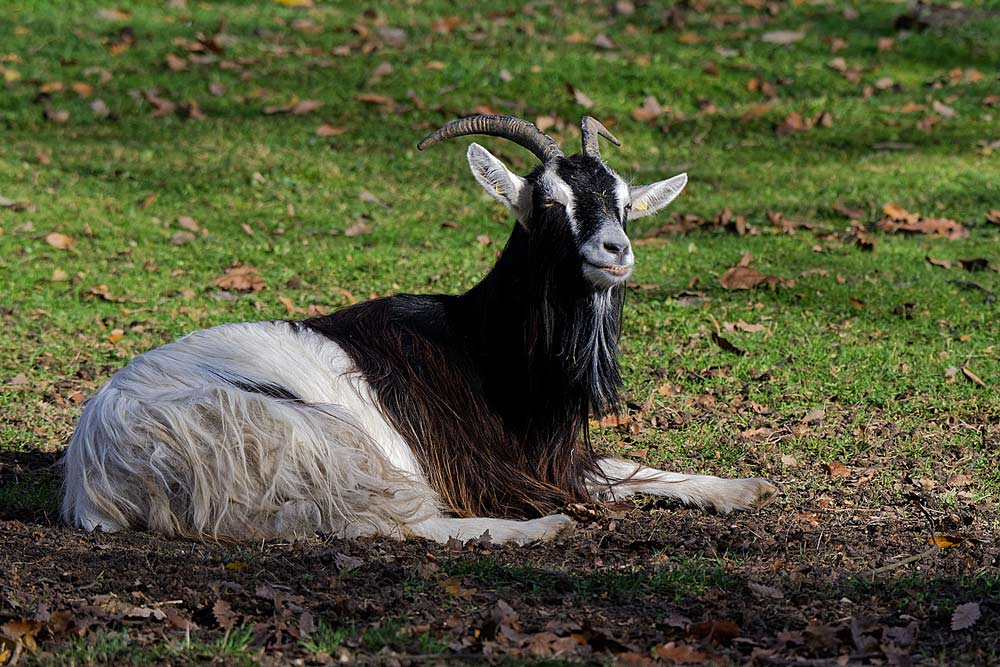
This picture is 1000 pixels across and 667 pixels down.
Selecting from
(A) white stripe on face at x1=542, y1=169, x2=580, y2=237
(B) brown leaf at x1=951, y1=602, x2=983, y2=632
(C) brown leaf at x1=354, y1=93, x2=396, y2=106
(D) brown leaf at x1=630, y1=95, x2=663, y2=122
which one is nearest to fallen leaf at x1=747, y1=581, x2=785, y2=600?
(B) brown leaf at x1=951, y1=602, x2=983, y2=632

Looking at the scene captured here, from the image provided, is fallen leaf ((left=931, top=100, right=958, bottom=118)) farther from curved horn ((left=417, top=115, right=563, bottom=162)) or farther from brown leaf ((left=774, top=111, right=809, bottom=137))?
curved horn ((left=417, top=115, right=563, bottom=162))

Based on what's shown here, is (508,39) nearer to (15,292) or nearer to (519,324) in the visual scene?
(15,292)

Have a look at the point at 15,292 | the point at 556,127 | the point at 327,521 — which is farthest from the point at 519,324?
the point at 556,127

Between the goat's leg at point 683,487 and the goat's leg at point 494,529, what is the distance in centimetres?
52

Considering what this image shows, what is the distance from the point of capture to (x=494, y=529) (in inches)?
209

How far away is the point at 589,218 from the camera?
17.6 feet

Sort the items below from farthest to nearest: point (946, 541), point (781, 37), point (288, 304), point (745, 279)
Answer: point (781, 37), point (745, 279), point (288, 304), point (946, 541)

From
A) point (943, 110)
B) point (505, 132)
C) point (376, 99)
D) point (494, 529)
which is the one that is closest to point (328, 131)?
point (376, 99)

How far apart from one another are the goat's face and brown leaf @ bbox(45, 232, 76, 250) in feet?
17.6

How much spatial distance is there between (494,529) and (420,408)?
681mm

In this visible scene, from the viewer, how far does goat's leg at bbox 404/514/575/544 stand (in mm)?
5230

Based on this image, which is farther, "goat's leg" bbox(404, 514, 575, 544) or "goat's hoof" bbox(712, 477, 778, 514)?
"goat's hoof" bbox(712, 477, 778, 514)

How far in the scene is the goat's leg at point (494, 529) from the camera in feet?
17.2

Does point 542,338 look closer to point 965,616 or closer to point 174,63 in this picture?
point 965,616
